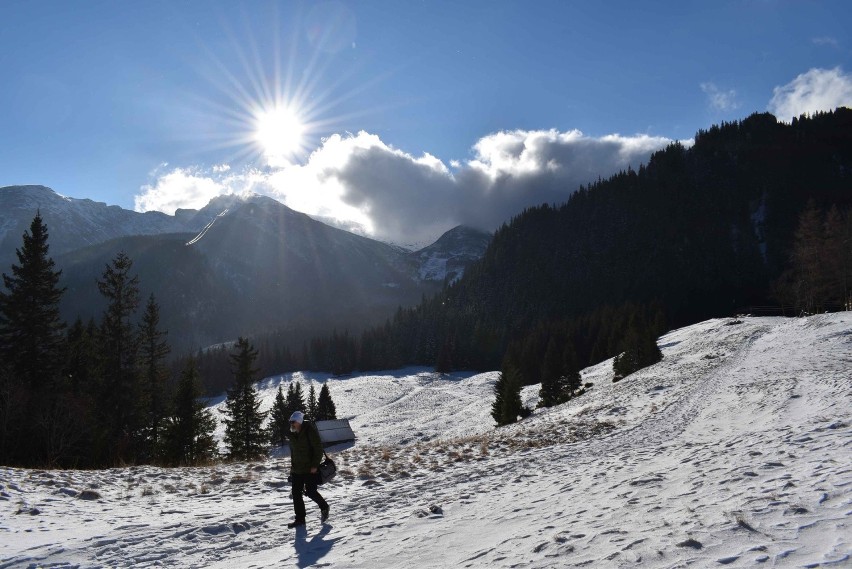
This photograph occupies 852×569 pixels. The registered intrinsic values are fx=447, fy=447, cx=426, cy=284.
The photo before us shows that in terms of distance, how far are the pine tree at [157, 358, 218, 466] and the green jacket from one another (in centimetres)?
2331

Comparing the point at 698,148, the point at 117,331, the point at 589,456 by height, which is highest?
the point at 698,148

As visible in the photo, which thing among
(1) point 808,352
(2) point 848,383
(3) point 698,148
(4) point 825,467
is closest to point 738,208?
(3) point 698,148

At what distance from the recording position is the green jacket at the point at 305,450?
9.47 metres

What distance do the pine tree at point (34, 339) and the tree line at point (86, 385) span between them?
47 mm

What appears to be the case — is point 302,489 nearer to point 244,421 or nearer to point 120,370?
point 120,370

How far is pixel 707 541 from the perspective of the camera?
16.9 ft

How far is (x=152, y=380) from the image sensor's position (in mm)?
30453

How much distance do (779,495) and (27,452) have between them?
27.3 m

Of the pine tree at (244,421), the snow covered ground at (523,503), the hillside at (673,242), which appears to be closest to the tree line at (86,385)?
the pine tree at (244,421)

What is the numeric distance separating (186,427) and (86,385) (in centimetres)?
650

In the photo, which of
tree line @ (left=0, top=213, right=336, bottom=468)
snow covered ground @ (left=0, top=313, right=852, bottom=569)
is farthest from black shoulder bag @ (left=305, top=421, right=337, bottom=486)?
tree line @ (left=0, top=213, right=336, bottom=468)

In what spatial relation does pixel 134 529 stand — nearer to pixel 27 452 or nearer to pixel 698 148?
pixel 27 452

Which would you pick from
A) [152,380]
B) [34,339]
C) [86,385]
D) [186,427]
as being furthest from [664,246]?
[34,339]

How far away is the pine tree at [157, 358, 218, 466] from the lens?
29.3m
